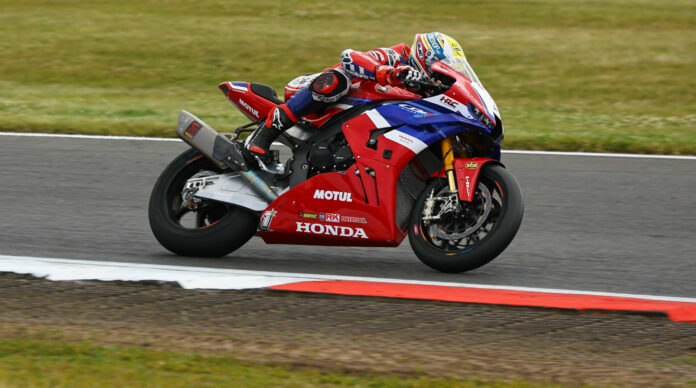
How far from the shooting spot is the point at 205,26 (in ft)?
65.3

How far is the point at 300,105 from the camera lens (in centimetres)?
620

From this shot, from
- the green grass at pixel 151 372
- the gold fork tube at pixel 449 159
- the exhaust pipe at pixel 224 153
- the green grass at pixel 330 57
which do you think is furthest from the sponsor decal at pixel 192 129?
the green grass at pixel 330 57

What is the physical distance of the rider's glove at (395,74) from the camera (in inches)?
234

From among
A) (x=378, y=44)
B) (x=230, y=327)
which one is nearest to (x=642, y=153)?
(x=230, y=327)

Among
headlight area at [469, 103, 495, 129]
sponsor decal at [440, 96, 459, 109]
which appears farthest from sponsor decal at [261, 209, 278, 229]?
headlight area at [469, 103, 495, 129]

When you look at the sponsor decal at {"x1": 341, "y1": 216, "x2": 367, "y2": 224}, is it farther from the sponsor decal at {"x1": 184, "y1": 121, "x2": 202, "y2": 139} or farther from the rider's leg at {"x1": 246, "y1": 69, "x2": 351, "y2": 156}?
the sponsor decal at {"x1": 184, "y1": 121, "x2": 202, "y2": 139}

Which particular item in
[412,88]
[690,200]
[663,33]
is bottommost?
[690,200]

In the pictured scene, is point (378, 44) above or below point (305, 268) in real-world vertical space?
above

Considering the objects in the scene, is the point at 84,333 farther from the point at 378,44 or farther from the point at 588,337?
the point at 378,44

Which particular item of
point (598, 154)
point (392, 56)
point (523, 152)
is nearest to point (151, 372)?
point (392, 56)

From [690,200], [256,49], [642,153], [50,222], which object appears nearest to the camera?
[50,222]

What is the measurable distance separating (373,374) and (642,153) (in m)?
6.85

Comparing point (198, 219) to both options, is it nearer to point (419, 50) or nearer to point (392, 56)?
point (392, 56)

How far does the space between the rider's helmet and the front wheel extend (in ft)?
2.23
